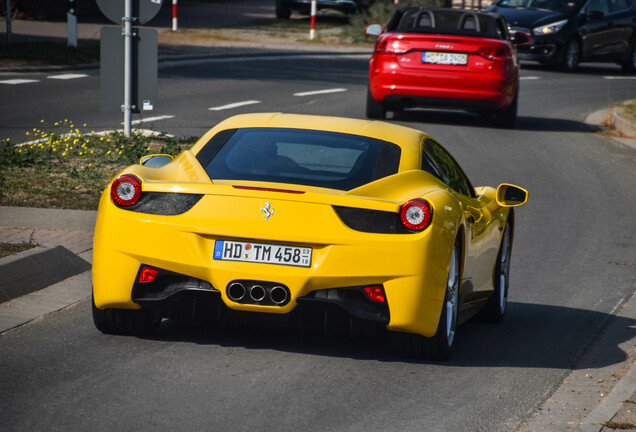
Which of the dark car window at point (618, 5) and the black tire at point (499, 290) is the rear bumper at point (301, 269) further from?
the dark car window at point (618, 5)

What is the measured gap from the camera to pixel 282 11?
42.8 meters

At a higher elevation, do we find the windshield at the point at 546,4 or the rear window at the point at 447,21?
the rear window at the point at 447,21

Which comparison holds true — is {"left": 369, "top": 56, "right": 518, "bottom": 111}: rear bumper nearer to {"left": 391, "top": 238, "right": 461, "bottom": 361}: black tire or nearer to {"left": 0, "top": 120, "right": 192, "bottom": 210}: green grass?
{"left": 0, "top": 120, "right": 192, "bottom": 210}: green grass

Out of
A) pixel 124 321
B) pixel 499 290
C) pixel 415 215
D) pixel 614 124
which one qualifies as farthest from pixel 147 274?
pixel 614 124

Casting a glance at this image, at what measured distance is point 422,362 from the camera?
6.50 meters

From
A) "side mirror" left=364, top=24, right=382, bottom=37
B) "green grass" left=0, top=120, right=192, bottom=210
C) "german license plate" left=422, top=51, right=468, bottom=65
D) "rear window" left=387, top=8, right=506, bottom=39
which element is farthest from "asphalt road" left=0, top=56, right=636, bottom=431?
"side mirror" left=364, top=24, right=382, bottom=37

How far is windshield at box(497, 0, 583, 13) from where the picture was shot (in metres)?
29.0

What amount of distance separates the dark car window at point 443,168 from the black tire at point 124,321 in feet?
5.65

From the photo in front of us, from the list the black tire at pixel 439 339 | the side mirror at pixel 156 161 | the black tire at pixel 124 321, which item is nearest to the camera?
the black tire at pixel 439 339

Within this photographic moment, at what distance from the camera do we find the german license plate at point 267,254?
591 centimetres

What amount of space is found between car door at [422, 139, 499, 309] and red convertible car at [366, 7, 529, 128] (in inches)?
383

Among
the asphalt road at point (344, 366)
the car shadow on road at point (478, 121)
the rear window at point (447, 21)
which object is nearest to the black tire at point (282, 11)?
the car shadow on road at point (478, 121)

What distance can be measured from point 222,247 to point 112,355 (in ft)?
2.79

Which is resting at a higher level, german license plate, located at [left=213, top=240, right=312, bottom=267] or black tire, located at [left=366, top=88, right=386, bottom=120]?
german license plate, located at [left=213, top=240, right=312, bottom=267]
